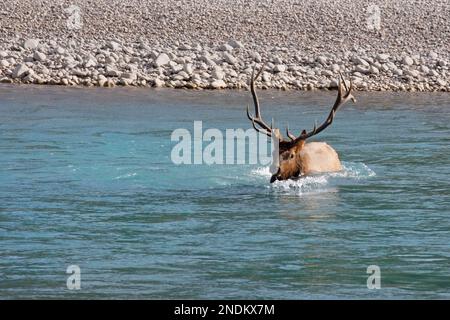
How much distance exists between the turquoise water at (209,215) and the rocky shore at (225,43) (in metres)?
5.39

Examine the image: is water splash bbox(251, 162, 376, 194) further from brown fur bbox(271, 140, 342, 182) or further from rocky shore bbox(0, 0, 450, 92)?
rocky shore bbox(0, 0, 450, 92)

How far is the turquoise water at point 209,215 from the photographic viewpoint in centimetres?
1193

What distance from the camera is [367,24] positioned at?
1369 inches

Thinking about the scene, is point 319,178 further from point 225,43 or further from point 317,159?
point 225,43

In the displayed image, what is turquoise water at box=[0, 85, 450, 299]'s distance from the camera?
11930 mm

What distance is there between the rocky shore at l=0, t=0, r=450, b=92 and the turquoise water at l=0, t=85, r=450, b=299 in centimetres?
539

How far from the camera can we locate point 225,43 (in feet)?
105

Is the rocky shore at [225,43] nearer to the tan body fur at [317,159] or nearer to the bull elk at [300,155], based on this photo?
the tan body fur at [317,159]

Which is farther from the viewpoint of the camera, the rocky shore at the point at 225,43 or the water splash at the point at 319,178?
the rocky shore at the point at 225,43

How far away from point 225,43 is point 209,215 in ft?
57.6

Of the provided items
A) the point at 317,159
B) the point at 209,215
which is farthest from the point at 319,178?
the point at 209,215

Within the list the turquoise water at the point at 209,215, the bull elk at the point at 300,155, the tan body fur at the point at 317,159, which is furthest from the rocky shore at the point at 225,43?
the bull elk at the point at 300,155

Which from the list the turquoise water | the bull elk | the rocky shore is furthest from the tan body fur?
the rocky shore
